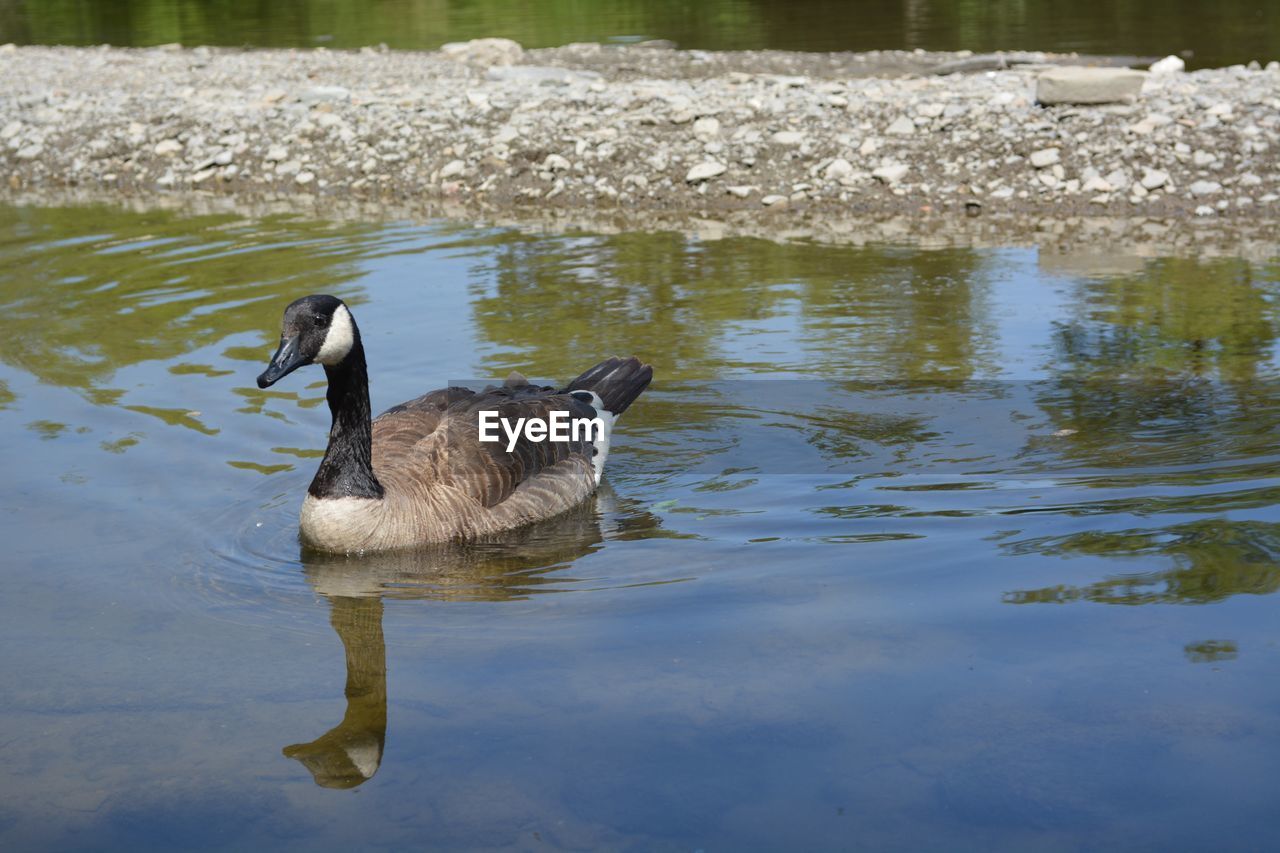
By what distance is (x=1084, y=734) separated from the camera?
4.98m

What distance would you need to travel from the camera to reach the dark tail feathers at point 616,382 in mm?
8547

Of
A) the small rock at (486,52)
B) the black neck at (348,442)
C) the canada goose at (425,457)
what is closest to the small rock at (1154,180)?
the canada goose at (425,457)

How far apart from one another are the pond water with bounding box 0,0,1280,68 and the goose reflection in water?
65.4 feet

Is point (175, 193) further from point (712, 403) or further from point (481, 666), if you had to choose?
point (481, 666)

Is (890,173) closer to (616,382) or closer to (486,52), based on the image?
(616,382)

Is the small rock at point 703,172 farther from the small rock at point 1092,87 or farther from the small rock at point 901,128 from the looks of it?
the small rock at point 1092,87

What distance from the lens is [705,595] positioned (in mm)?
6316

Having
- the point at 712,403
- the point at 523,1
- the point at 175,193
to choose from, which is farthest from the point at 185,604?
the point at 523,1

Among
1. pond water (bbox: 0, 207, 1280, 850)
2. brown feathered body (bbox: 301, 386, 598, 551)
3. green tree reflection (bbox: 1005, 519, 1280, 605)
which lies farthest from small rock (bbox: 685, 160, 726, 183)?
green tree reflection (bbox: 1005, 519, 1280, 605)

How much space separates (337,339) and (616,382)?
6.71 feet

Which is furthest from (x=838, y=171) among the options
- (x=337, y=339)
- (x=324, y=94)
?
(x=337, y=339)

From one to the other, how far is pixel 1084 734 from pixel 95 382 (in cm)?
736

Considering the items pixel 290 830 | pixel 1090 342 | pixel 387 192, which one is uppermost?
pixel 387 192

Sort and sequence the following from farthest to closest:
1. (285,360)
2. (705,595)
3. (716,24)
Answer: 1. (716,24)
2. (285,360)
3. (705,595)
